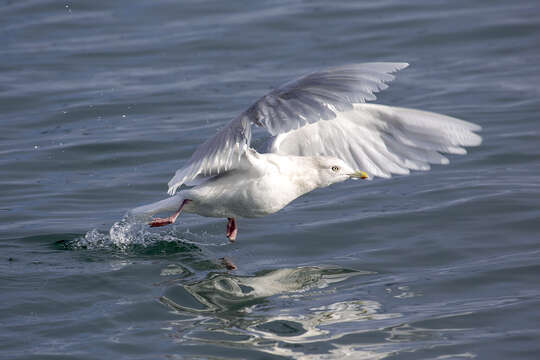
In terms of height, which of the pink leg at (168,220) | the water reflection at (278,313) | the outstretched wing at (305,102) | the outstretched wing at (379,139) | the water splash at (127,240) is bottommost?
the water reflection at (278,313)

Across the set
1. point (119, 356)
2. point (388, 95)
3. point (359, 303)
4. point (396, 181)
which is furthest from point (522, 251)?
point (388, 95)

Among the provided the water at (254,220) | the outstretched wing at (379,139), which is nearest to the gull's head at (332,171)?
the outstretched wing at (379,139)

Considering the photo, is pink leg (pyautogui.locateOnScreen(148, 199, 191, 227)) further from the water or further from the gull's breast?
the water

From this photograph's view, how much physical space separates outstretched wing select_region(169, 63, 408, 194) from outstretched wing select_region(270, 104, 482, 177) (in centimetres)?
144

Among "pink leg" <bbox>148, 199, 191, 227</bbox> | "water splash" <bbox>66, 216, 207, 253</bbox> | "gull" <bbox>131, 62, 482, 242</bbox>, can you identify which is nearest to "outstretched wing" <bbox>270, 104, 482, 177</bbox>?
"gull" <bbox>131, 62, 482, 242</bbox>

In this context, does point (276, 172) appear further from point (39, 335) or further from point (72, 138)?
point (72, 138)

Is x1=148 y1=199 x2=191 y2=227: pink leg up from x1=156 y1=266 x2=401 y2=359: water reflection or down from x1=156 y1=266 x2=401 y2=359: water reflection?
up

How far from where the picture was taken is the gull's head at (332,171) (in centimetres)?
759

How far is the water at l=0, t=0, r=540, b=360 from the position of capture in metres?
6.51

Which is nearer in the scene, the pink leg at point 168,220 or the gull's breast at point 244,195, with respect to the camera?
the gull's breast at point 244,195

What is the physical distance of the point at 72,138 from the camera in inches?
472

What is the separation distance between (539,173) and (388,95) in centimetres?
359

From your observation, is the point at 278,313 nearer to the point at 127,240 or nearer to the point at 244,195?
the point at 244,195

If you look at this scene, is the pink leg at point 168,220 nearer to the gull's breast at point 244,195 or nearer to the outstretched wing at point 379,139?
the gull's breast at point 244,195
